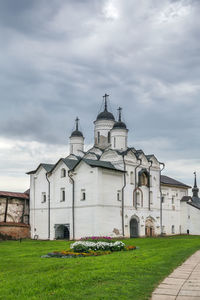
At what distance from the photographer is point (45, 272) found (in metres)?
11.7

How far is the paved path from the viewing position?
27.4 ft

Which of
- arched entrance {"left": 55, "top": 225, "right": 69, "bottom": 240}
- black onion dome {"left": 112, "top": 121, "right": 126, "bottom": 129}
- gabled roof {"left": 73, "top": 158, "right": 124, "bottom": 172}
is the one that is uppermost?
black onion dome {"left": 112, "top": 121, "right": 126, "bottom": 129}

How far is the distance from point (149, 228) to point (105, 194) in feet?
29.3

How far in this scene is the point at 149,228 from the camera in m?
40.6

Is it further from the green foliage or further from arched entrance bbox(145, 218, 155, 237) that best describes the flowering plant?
arched entrance bbox(145, 218, 155, 237)

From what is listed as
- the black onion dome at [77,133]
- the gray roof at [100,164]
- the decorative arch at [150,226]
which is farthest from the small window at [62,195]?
the black onion dome at [77,133]

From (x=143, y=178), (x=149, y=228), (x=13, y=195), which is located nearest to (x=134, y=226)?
(x=149, y=228)

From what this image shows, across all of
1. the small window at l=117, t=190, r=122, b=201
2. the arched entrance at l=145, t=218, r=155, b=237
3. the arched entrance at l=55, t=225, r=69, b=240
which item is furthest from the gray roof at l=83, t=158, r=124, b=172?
the arched entrance at l=145, t=218, r=155, b=237

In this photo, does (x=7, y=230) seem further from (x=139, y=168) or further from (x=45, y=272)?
(x=45, y=272)

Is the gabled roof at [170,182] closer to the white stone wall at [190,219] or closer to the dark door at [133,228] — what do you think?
the white stone wall at [190,219]

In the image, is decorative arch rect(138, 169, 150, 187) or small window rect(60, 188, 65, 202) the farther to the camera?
decorative arch rect(138, 169, 150, 187)

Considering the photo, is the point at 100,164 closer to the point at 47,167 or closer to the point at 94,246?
the point at 47,167

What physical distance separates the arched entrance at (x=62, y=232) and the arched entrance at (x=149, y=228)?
28.1 feet

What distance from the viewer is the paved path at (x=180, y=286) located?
8352 millimetres
